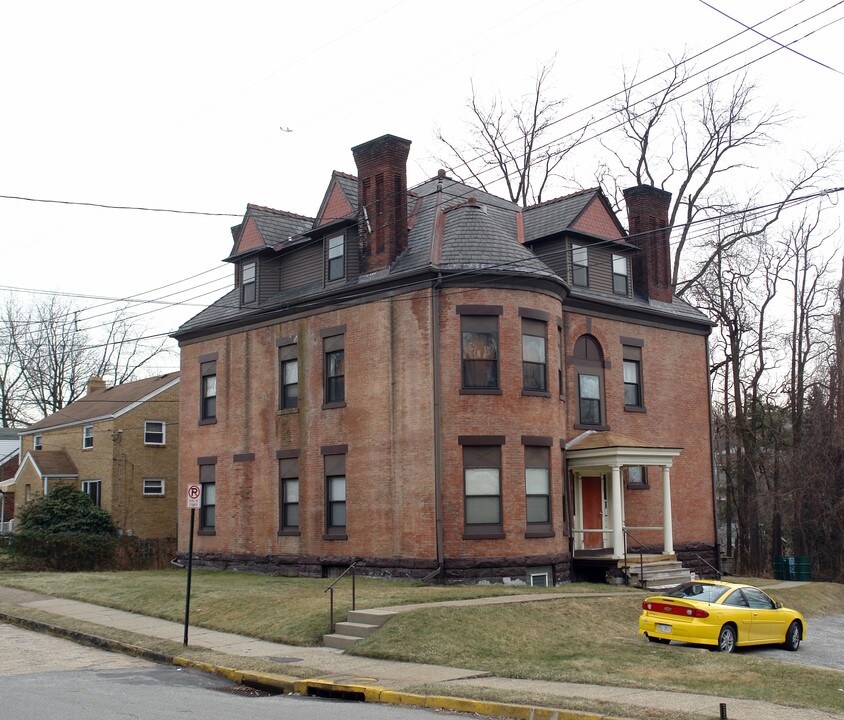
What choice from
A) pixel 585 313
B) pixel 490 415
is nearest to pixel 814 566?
pixel 585 313

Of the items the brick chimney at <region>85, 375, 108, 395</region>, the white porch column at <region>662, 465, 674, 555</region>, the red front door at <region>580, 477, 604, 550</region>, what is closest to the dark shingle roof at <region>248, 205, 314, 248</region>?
the red front door at <region>580, 477, 604, 550</region>

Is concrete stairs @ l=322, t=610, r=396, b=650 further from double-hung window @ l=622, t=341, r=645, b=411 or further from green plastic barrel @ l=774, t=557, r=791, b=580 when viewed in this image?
green plastic barrel @ l=774, t=557, r=791, b=580

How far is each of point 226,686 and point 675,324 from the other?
22.2m

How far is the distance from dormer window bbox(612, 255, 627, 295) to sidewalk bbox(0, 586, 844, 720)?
15789mm

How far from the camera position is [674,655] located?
16.8m

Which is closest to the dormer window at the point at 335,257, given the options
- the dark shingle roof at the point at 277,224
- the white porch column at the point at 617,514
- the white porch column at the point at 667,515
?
the dark shingle roof at the point at 277,224

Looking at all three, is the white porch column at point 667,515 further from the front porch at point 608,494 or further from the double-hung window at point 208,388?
the double-hung window at point 208,388

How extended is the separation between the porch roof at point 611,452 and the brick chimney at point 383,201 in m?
7.76

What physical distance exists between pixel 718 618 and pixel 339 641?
7.23 m

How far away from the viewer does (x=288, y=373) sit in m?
30.4

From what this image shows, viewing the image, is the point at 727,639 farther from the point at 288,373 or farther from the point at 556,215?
the point at 288,373

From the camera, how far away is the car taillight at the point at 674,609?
18188mm

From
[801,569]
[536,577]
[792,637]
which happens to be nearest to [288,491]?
[536,577]

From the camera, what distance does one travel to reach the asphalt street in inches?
464
